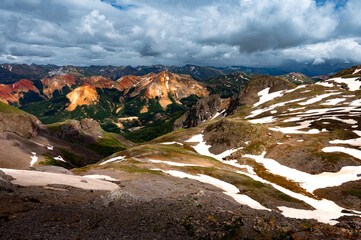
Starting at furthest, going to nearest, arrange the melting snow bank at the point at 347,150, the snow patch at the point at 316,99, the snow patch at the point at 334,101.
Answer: the snow patch at the point at 316,99 < the snow patch at the point at 334,101 < the melting snow bank at the point at 347,150

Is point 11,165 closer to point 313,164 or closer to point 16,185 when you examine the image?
point 16,185

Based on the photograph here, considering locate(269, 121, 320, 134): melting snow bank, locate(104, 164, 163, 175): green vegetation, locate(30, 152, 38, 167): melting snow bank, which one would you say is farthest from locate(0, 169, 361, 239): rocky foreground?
locate(30, 152, 38, 167): melting snow bank

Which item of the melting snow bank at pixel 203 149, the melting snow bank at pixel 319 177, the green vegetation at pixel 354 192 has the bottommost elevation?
the melting snow bank at pixel 203 149

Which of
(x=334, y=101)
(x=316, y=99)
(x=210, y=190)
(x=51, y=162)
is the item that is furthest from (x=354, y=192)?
(x=51, y=162)

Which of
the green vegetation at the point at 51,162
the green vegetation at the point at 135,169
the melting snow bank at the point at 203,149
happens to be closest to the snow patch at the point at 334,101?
the melting snow bank at the point at 203,149

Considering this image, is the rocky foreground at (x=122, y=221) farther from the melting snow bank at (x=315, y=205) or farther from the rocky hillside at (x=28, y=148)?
the rocky hillside at (x=28, y=148)

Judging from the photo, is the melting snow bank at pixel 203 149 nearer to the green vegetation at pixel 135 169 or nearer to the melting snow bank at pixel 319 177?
the melting snow bank at pixel 319 177

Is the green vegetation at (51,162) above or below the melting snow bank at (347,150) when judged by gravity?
below

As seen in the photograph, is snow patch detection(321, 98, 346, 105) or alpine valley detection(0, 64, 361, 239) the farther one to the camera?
snow patch detection(321, 98, 346, 105)

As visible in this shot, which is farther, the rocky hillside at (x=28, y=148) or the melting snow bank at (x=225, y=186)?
the rocky hillside at (x=28, y=148)

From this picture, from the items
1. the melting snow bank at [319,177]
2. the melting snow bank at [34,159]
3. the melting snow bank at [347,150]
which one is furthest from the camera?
the melting snow bank at [34,159]

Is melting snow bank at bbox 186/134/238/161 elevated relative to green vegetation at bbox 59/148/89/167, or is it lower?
elevated

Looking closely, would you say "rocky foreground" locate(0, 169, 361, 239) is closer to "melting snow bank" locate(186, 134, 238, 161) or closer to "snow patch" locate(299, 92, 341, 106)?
"melting snow bank" locate(186, 134, 238, 161)

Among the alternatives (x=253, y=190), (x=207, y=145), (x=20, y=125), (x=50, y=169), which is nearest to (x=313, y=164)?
(x=253, y=190)
